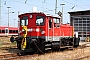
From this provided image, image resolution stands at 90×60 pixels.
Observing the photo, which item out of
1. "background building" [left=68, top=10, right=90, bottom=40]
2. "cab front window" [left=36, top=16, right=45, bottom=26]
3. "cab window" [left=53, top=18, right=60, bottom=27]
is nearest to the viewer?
"cab front window" [left=36, top=16, right=45, bottom=26]

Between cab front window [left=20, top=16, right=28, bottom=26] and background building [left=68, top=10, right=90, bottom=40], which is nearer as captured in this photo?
cab front window [left=20, top=16, right=28, bottom=26]

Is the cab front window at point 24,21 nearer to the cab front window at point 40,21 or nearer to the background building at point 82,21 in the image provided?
the cab front window at point 40,21

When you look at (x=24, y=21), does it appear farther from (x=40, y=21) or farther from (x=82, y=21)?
(x=82, y=21)

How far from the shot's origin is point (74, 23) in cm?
3488

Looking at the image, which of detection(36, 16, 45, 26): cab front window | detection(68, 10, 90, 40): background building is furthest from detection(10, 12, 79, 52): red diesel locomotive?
detection(68, 10, 90, 40): background building

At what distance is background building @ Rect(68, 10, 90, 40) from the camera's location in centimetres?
3425

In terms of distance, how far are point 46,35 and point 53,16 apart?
1.72 metres

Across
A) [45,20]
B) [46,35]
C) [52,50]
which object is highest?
[45,20]

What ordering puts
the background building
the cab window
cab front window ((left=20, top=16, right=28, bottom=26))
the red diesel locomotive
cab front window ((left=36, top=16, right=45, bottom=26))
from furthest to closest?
the background building, the cab window, cab front window ((left=20, top=16, right=28, bottom=26)), cab front window ((left=36, top=16, right=45, bottom=26)), the red diesel locomotive

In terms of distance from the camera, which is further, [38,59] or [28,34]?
[28,34]

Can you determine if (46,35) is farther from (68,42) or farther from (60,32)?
(68,42)

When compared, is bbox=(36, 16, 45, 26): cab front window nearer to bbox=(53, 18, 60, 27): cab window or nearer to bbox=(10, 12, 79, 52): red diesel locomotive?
bbox=(10, 12, 79, 52): red diesel locomotive

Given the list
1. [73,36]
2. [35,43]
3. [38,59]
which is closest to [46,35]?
[35,43]

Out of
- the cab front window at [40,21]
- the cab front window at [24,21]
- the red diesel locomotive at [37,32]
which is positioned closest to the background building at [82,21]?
the red diesel locomotive at [37,32]
